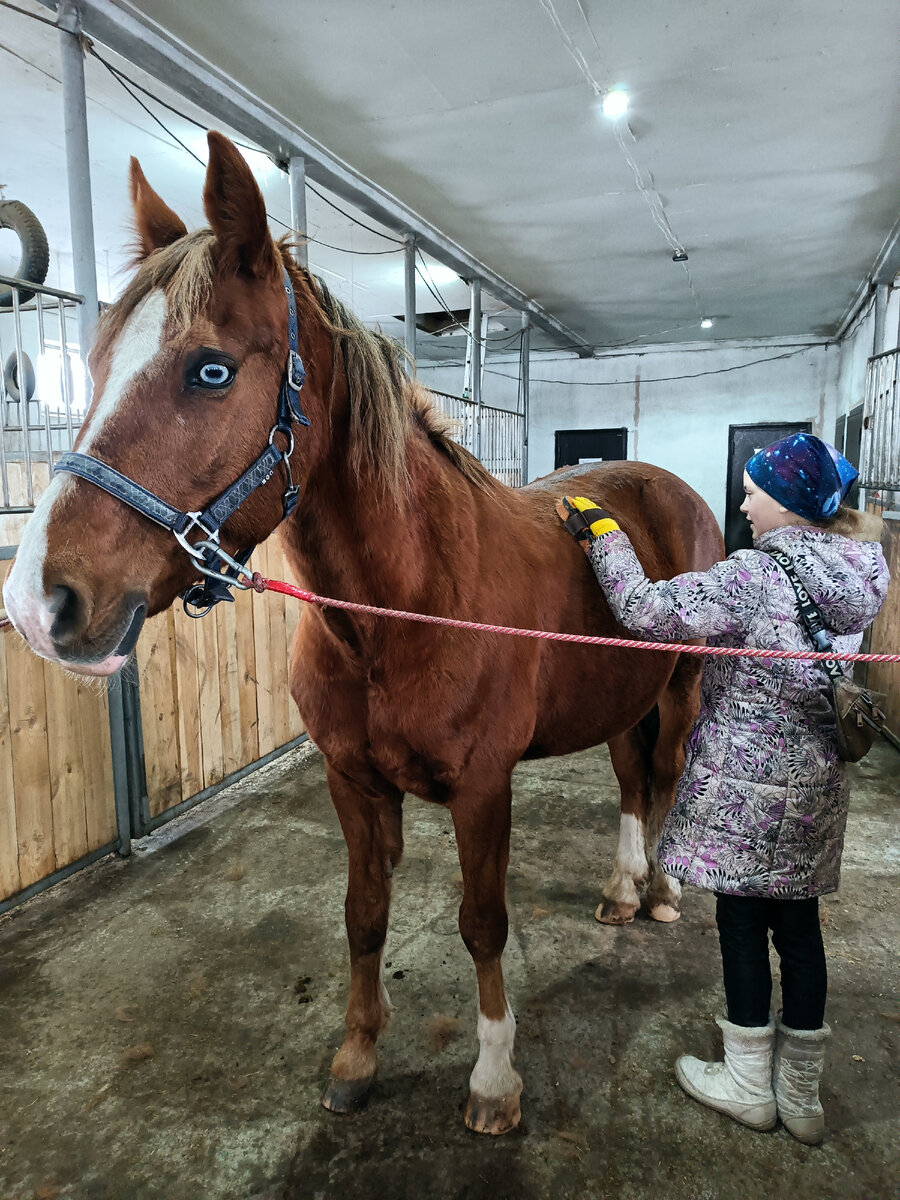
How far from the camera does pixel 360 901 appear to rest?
1.56 m

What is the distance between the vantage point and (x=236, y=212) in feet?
3.08

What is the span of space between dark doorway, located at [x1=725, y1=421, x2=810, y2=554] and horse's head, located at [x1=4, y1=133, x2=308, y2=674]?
8.44 meters

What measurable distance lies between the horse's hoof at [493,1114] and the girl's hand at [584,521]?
1.18 metres

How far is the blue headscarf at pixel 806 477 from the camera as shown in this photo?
4.14ft

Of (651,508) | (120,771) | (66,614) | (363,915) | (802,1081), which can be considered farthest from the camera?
(120,771)

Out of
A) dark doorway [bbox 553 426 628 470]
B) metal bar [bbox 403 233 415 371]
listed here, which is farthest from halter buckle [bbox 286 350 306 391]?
dark doorway [bbox 553 426 628 470]

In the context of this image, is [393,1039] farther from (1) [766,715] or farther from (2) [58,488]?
(2) [58,488]

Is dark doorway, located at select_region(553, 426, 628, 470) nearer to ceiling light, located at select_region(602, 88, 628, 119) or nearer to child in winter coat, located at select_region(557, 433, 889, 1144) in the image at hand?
ceiling light, located at select_region(602, 88, 628, 119)

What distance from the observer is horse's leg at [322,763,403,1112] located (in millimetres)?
1472

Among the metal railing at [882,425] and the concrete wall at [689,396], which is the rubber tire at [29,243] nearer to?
the metal railing at [882,425]

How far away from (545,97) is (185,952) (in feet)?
12.0

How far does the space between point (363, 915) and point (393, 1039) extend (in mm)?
364

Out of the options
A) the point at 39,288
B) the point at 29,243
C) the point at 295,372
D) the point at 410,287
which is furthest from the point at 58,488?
the point at 410,287

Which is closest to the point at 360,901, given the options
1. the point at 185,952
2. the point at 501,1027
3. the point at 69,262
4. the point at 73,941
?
the point at 501,1027
